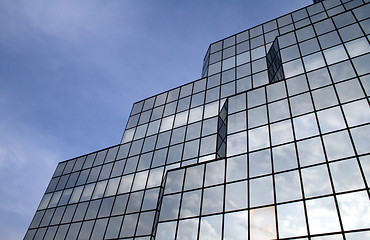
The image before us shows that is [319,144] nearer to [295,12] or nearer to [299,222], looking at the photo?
[299,222]

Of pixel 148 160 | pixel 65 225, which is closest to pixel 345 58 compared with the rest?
pixel 148 160

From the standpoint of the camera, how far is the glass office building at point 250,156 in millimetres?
15906

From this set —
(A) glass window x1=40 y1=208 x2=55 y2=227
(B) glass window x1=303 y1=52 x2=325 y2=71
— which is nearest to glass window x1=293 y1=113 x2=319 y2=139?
(B) glass window x1=303 y1=52 x2=325 y2=71

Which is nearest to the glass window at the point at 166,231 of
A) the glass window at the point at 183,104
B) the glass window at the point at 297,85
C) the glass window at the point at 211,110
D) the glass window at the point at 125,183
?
the glass window at the point at 125,183

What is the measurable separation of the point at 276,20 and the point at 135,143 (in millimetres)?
24114

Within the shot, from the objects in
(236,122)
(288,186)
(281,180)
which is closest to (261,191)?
(281,180)

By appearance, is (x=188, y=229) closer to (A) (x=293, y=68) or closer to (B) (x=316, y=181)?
(B) (x=316, y=181)

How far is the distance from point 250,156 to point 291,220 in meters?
5.62

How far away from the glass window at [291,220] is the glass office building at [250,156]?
0.18 ft

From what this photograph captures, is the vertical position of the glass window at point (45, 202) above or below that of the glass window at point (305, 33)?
below

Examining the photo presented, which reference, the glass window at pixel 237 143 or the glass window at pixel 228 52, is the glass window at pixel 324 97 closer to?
the glass window at pixel 237 143

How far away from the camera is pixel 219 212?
59.9ft

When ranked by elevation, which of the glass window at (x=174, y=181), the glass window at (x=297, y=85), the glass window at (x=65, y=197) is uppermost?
the glass window at (x=297, y=85)

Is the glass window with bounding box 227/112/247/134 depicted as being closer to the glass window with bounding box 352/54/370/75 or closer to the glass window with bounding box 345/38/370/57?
the glass window with bounding box 352/54/370/75
